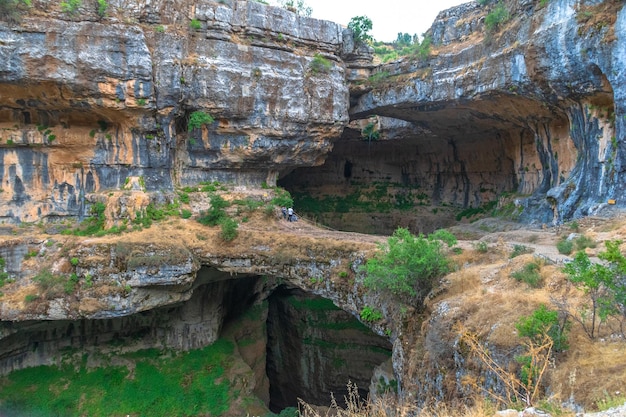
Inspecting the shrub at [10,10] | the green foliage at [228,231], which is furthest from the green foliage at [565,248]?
the shrub at [10,10]

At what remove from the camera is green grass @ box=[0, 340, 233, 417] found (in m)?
14.8

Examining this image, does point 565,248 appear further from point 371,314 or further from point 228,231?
point 228,231

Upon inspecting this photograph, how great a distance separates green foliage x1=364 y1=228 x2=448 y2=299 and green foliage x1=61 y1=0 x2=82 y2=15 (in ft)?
49.1

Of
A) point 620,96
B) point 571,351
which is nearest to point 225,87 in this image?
point 620,96

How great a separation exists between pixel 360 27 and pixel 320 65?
12.6 feet

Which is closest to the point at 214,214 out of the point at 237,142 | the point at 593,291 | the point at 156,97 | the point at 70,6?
the point at 237,142

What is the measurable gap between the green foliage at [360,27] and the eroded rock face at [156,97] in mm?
1832

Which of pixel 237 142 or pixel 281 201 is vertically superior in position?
pixel 237 142

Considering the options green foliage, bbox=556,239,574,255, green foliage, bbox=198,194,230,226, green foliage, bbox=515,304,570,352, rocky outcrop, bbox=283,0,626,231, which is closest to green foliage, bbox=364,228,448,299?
green foliage, bbox=556,239,574,255

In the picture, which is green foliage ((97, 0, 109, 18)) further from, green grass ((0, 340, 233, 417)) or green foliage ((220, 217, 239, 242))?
green grass ((0, 340, 233, 417))

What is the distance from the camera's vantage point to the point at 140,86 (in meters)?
16.4

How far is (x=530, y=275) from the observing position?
342 inches

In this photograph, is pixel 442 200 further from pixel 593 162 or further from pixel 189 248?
pixel 189 248

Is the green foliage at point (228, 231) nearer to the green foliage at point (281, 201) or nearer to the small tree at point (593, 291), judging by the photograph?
Result: the green foliage at point (281, 201)
